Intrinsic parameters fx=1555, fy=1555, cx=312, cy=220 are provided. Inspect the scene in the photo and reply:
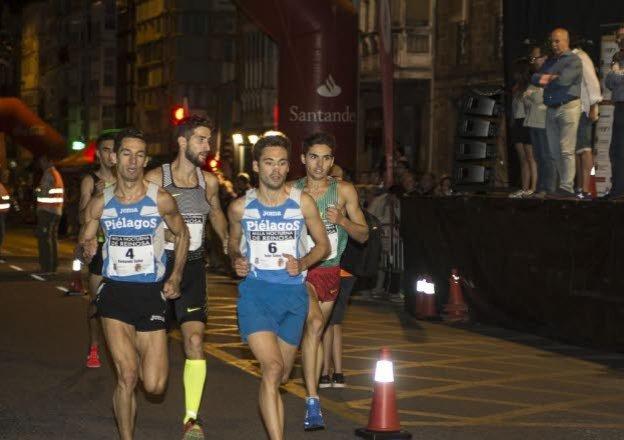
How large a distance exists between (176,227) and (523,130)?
1019 centimetres

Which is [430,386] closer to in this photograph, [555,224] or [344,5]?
[555,224]

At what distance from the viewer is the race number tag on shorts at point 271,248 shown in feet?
28.7

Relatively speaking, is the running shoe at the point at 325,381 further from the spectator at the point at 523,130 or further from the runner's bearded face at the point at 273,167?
the spectator at the point at 523,130

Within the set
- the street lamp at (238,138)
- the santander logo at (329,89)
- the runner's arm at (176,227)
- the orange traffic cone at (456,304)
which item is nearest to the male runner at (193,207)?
the runner's arm at (176,227)

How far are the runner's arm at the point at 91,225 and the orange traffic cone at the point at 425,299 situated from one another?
9.09 m

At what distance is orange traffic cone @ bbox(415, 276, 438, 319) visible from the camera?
17984 mm

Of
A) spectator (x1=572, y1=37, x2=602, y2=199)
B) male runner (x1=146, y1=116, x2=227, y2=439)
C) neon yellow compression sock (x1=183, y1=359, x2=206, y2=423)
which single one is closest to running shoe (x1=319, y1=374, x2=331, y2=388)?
male runner (x1=146, y1=116, x2=227, y2=439)

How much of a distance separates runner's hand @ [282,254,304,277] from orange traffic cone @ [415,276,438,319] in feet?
30.6

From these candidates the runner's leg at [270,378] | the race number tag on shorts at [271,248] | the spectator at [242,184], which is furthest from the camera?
the spectator at [242,184]

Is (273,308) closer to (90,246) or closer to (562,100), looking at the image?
(90,246)

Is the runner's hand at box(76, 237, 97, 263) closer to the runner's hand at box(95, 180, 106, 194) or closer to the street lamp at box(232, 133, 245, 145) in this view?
the runner's hand at box(95, 180, 106, 194)

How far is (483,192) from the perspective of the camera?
19.4 metres

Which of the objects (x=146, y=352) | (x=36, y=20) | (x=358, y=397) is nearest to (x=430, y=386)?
(x=358, y=397)

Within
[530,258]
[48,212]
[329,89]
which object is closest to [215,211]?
[530,258]
